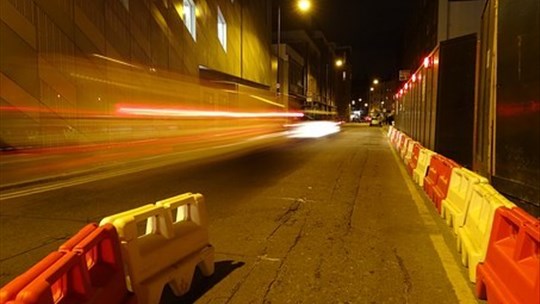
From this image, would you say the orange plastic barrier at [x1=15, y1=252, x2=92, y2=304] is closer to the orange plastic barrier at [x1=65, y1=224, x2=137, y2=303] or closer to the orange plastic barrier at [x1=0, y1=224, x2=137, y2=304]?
the orange plastic barrier at [x1=0, y1=224, x2=137, y2=304]

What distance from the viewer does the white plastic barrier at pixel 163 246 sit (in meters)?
3.46

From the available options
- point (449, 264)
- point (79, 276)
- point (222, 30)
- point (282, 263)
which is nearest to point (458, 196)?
point (449, 264)

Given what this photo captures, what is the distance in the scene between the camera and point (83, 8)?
21.8 m

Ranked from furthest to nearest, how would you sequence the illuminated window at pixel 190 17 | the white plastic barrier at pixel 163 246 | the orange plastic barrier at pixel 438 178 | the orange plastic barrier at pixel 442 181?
the illuminated window at pixel 190 17 → the orange plastic barrier at pixel 438 178 → the orange plastic barrier at pixel 442 181 → the white plastic barrier at pixel 163 246

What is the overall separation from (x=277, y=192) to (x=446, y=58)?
20.9ft

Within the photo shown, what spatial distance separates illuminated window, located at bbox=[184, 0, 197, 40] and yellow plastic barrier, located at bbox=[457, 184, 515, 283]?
104 ft

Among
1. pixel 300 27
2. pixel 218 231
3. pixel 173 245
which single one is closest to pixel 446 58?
pixel 218 231

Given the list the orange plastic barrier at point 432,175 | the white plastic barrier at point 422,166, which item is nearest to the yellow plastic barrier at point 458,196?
the orange plastic barrier at point 432,175

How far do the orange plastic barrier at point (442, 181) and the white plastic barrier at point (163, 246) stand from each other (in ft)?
13.7

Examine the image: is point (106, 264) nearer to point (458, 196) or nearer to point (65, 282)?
point (65, 282)

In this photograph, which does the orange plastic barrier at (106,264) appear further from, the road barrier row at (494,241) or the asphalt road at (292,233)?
the road barrier row at (494,241)

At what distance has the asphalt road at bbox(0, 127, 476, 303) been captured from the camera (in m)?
4.28

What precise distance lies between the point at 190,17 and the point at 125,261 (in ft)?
112

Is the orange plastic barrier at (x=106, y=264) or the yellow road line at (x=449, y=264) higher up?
the orange plastic barrier at (x=106, y=264)
